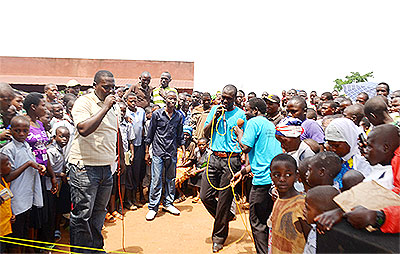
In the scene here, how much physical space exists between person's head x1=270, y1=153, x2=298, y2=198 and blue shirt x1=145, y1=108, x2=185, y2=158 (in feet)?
11.1

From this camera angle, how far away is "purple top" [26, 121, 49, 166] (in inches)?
147

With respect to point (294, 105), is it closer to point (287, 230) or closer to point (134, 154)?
point (287, 230)

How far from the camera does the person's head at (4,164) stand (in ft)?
10.3

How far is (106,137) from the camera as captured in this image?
3598mm

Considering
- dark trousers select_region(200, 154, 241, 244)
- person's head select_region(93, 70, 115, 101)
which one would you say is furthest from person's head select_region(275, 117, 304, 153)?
person's head select_region(93, 70, 115, 101)

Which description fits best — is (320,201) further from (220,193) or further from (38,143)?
(38,143)

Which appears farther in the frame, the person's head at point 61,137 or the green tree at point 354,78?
the green tree at point 354,78

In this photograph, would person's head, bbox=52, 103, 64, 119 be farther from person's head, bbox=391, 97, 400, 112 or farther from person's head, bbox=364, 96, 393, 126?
person's head, bbox=391, 97, 400, 112

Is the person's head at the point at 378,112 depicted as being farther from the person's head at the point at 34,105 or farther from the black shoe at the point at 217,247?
the person's head at the point at 34,105

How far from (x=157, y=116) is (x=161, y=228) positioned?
6.68 ft

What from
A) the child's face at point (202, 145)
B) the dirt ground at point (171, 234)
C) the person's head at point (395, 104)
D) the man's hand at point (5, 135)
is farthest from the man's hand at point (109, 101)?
the person's head at point (395, 104)

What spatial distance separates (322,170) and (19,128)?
3103mm

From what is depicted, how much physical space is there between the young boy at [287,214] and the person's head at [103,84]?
2.06 meters

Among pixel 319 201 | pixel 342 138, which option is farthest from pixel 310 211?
pixel 342 138
